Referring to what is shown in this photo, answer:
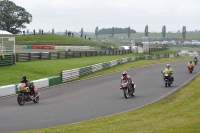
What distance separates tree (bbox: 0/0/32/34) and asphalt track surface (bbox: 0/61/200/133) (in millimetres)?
82625

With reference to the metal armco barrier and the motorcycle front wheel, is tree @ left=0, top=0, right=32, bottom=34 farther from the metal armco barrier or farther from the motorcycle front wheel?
the motorcycle front wheel

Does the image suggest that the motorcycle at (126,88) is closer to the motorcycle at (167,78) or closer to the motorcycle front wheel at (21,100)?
the motorcycle front wheel at (21,100)

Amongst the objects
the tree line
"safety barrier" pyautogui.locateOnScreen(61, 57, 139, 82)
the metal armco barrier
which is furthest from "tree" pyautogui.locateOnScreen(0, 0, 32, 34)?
"safety barrier" pyautogui.locateOnScreen(61, 57, 139, 82)

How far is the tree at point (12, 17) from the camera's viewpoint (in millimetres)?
112062

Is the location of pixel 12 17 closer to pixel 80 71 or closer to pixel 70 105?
pixel 80 71

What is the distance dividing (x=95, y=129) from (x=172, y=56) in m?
71.0

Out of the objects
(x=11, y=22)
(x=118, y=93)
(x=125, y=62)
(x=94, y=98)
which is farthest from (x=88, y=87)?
(x=11, y=22)

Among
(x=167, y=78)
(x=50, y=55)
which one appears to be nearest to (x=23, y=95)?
(x=167, y=78)

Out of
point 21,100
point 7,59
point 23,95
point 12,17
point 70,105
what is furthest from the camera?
point 12,17

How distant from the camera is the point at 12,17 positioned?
4481 inches

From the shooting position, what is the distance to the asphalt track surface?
1609 centimetres

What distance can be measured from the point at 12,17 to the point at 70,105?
9578cm

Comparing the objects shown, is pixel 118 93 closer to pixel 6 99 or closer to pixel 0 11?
pixel 6 99

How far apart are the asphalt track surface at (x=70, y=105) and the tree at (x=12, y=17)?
271 ft
